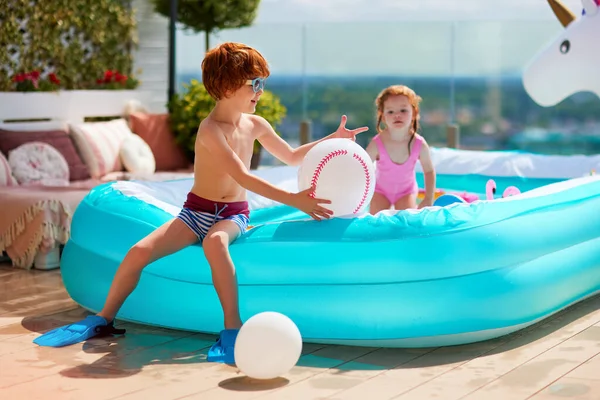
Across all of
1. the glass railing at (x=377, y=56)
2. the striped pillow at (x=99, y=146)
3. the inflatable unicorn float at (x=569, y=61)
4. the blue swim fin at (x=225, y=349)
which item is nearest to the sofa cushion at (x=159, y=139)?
the striped pillow at (x=99, y=146)

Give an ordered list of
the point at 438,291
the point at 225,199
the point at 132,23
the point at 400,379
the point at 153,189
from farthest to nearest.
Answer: the point at 132,23, the point at 153,189, the point at 225,199, the point at 438,291, the point at 400,379

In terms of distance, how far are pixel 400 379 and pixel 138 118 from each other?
4.23 metres

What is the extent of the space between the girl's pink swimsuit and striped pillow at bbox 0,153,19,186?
2097 mm

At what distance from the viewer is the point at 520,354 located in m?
3.38

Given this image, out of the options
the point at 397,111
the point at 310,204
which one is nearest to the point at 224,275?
the point at 310,204

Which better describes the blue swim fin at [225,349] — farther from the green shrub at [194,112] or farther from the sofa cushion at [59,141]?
the green shrub at [194,112]

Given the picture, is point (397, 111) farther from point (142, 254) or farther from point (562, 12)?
point (562, 12)

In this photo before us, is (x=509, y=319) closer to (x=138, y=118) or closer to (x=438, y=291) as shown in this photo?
(x=438, y=291)

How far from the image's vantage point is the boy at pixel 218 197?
3416mm

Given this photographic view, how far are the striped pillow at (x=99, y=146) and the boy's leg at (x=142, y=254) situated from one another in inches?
108

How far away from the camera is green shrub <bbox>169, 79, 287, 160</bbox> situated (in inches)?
274

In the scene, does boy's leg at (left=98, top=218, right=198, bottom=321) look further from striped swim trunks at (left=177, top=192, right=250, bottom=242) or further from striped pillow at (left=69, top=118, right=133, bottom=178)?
striped pillow at (left=69, top=118, right=133, bottom=178)

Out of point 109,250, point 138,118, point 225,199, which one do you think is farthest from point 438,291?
point 138,118

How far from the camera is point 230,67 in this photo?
11.5 ft
